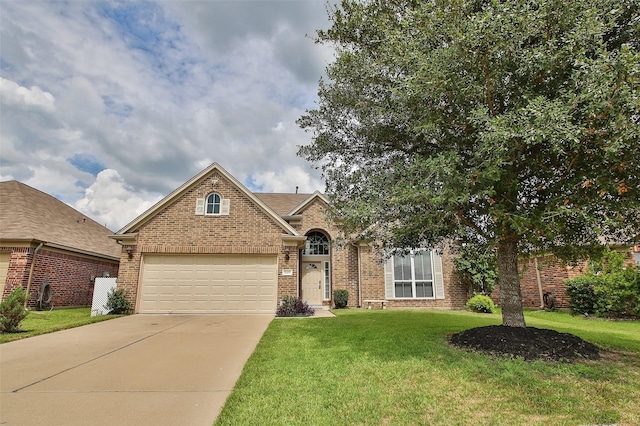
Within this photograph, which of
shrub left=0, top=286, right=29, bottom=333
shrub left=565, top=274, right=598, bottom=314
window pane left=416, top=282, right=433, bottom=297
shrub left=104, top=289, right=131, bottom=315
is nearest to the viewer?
shrub left=0, top=286, right=29, bottom=333

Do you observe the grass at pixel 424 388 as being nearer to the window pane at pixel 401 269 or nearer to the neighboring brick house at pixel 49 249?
the window pane at pixel 401 269

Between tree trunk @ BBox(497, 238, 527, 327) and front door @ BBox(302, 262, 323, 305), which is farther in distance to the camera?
front door @ BBox(302, 262, 323, 305)

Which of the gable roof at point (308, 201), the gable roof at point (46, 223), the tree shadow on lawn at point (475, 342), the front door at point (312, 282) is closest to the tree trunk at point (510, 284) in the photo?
the tree shadow on lawn at point (475, 342)

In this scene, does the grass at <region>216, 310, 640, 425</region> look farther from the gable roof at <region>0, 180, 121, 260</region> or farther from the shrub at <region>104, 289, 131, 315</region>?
the gable roof at <region>0, 180, 121, 260</region>

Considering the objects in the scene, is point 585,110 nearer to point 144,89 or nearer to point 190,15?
point 190,15

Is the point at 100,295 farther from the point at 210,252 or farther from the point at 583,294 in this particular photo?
the point at 583,294

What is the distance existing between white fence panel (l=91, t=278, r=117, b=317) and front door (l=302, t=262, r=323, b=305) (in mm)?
8058

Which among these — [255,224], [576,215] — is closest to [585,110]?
[576,215]

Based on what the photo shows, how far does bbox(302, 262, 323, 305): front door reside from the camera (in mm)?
16250

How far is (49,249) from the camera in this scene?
14016 mm

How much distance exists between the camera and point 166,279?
42.7 ft

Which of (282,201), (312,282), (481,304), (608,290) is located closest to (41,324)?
(312,282)

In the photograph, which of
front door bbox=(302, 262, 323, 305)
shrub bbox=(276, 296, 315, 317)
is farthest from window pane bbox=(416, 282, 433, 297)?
shrub bbox=(276, 296, 315, 317)

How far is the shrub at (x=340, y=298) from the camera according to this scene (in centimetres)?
1550
